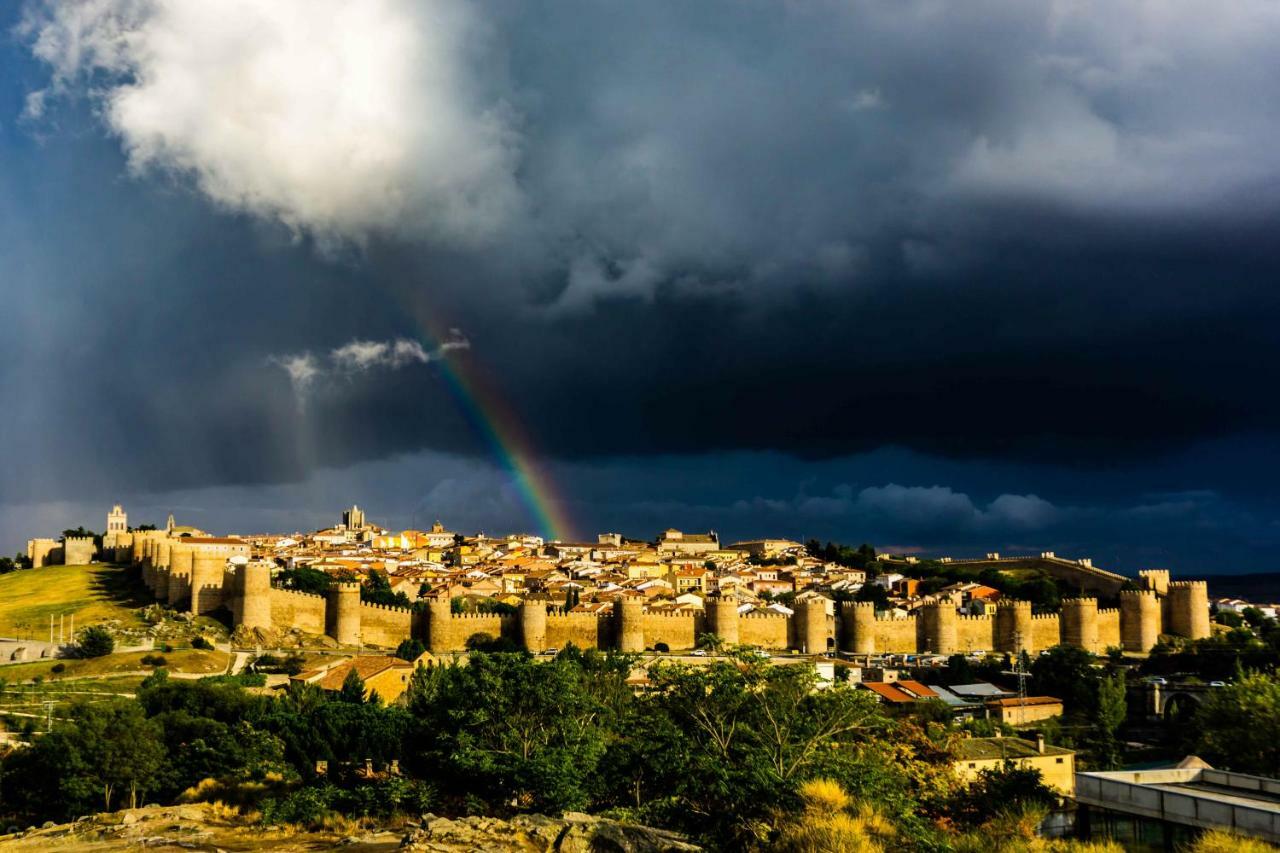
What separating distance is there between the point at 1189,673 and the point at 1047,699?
1073 cm

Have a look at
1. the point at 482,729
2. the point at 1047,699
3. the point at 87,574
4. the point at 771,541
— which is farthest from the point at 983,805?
the point at 771,541

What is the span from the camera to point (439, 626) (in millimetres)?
47656

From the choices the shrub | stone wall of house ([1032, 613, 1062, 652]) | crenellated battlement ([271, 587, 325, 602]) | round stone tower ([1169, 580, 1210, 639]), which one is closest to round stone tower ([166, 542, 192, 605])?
crenellated battlement ([271, 587, 325, 602])

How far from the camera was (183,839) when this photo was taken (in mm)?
16969

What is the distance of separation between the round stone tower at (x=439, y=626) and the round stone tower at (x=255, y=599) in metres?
6.92

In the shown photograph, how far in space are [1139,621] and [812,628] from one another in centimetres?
1851

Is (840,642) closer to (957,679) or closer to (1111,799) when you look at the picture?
(957,679)

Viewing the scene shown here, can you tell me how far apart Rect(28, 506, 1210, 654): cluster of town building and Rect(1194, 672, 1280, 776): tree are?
71.8 ft

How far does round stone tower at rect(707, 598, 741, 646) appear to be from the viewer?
49781 millimetres

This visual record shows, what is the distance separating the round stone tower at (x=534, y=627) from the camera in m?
48.1

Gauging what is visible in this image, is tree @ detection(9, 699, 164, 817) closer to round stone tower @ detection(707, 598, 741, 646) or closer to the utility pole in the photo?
round stone tower @ detection(707, 598, 741, 646)

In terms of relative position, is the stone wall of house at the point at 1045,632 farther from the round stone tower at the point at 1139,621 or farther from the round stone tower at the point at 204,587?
the round stone tower at the point at 204,587

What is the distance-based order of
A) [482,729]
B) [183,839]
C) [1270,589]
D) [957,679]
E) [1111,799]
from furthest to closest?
1. [1270,589]
2. [957,679]
3. [482,729]
4. [183,839]
5. [1111,799]

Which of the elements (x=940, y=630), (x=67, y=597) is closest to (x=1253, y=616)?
(x=940, y=630)
